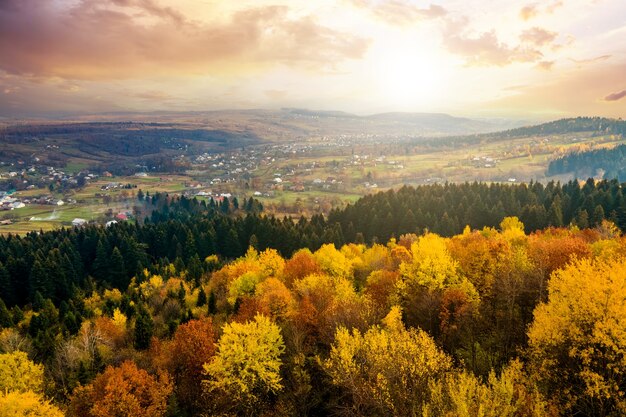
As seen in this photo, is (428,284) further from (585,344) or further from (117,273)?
(117,273)

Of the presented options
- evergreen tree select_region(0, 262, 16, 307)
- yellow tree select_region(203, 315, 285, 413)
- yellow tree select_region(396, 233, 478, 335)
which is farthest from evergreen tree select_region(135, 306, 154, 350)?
evergreen tree select_region(0, 262, 16, 307)

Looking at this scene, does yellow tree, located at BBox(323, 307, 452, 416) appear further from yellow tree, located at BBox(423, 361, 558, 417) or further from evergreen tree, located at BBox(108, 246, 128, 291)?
evergreen tree, located at BBox(108, 246, 128, 291)

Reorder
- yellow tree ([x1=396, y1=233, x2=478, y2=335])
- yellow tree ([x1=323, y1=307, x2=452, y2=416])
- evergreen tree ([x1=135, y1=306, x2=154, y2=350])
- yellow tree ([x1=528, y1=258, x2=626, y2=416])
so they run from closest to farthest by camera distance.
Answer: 1. yellow tree ([x1=528, y1=258, x2=626, y2=416])
2. yellow tree ([x1=323, y1=307, x2=452, y2=416])
3. yellow tree ([x1=396, y1=233, x2=478, y2=335])
4. evergreen tree ([x1=135, y1=306, x2=154, y2=350])

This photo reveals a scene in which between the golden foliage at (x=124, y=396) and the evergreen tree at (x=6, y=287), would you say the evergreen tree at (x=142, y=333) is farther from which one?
the evergreen tree at (x=6, y=287)

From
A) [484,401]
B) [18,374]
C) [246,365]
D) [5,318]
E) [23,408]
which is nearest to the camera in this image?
[484,401]

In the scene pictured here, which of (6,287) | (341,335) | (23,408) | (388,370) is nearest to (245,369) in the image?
(341,335)

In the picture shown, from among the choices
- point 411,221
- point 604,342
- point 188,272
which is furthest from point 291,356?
point 411,221

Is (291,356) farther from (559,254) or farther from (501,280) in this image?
(559,254)
